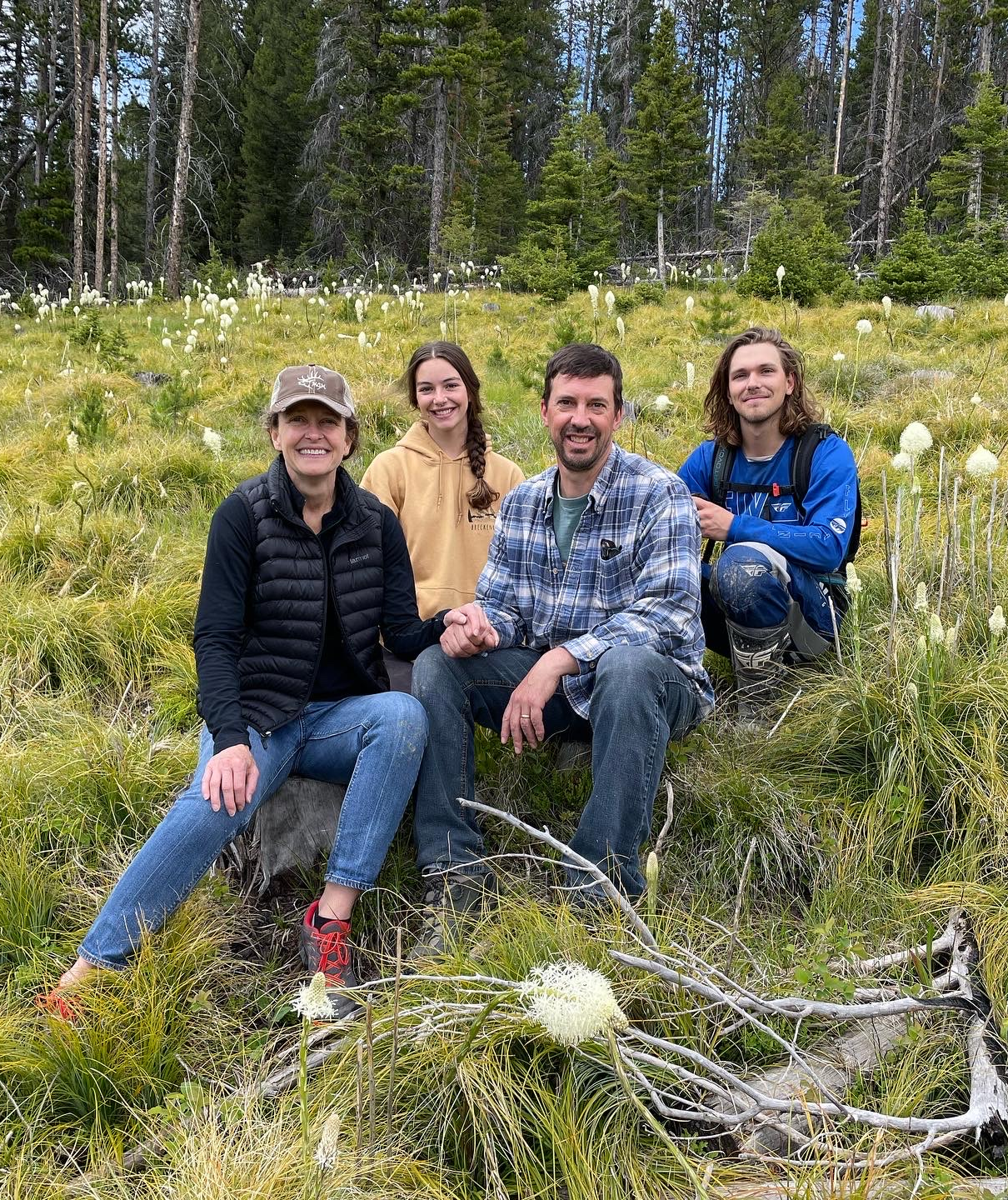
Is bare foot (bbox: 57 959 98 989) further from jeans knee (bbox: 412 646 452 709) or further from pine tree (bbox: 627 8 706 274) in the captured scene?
pine tree (bbox: 627 8 706 274)

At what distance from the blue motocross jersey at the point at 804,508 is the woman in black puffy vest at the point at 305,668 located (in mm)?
1288

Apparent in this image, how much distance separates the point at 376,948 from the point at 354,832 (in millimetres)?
430

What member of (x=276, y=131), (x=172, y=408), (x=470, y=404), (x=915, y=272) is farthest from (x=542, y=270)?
(x=276, y=131)

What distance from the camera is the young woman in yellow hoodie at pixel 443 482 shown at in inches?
148

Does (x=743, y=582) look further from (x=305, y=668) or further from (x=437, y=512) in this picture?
(x=305, y=668)

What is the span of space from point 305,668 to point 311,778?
1.26 feet

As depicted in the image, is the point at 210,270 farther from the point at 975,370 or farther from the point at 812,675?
the point at 812,675

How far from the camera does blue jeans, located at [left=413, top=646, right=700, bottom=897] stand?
2531 mm

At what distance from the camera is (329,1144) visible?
1327 mm

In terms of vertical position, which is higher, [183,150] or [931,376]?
[183,150]

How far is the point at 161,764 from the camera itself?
10.8 feet

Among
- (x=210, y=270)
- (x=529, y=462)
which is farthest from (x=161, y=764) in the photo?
(x=210, y=270)

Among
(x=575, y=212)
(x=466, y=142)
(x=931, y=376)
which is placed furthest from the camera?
(x=466, y=142)

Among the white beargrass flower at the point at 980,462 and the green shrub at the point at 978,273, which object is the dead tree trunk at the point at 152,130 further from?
the white beargrass flower at the point at 980,462
